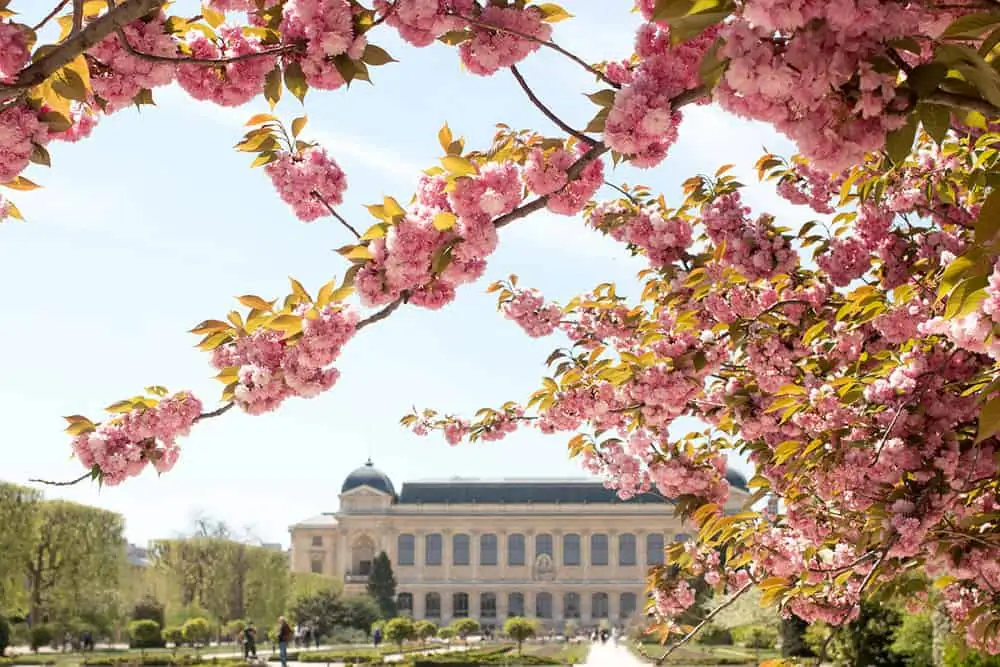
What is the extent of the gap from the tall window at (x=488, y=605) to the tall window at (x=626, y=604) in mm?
8405

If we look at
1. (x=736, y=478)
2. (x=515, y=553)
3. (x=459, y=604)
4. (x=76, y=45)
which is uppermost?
(x=736, y=478)

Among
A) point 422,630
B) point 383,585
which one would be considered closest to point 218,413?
Answer: point 422,630

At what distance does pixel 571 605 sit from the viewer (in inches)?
2712

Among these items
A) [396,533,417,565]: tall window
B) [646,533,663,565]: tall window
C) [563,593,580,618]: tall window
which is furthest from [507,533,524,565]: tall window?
[646,533,663,565]: tall window

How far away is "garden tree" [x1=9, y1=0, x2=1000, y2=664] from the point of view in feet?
6.23

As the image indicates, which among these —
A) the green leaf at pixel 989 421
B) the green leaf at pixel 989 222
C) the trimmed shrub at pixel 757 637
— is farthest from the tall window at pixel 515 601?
the green leaf at pixel 989 222

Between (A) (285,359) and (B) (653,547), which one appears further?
(B) (653,547)

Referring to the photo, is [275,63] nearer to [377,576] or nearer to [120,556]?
[120,556]

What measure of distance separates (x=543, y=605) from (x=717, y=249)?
6767cm

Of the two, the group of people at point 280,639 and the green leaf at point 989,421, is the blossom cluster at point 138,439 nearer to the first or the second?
the green leaf at point 989,421

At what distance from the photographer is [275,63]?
119 inches

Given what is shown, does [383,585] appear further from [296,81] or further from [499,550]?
[296,81]

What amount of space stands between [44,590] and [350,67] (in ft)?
Result: 116

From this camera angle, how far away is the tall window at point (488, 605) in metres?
68.9
